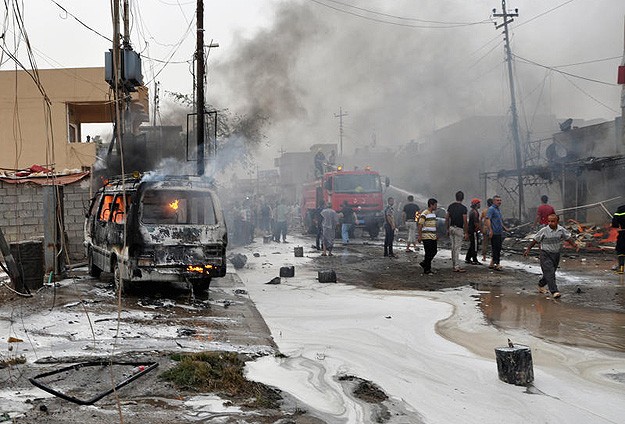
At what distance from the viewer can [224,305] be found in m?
9.54

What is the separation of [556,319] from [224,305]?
4940mm

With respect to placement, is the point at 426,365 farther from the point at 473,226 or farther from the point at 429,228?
the point at 473,226

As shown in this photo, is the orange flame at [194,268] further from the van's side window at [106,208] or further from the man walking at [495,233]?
the man walking at [495,233]

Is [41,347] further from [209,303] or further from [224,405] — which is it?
[209,303]

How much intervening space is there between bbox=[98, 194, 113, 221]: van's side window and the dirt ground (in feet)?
4.24

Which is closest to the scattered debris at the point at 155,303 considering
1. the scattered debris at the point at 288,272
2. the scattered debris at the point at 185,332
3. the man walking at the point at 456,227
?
the scattered debris at the point at 185,332

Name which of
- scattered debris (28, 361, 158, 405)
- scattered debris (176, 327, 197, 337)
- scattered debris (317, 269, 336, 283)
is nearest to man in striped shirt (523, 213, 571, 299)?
scattered debris (317, 269, 336, 283)

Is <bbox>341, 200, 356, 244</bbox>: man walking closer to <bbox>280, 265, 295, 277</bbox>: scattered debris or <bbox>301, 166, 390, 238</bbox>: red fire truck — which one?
<bbox>301, 166, 390, 238</bbox>: red fire truck

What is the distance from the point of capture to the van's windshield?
32.2 feet

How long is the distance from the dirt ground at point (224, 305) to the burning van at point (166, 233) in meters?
0.50

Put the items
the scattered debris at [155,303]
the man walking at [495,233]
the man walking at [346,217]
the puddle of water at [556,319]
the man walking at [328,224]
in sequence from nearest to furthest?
1. the puddle of water at [556,319]
2. the scattered debris at [155,303]
3. the man walking at [495,233]
4. the man walking at [328,224]
5. the man walking at [346,217]

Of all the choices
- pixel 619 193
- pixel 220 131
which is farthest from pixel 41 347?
pixel 220 131

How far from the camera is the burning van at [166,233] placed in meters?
9.50

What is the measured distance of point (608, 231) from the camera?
20.4 metres
